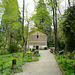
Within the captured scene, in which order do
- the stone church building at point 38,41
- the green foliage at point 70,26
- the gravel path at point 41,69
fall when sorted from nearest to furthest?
the green foliage at point 70,26 → the gravel path at point 41,69 → the stone church building at point 38,41

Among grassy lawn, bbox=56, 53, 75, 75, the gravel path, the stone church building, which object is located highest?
the stone church building

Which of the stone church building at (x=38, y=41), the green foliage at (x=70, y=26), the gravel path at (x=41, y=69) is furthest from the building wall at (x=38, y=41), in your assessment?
the green foliage at (x=70, y=26)

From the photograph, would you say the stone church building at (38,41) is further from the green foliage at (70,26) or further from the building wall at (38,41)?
the green foliage at (70,26)

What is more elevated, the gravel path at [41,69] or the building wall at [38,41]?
Result: the building wall at [38,41]

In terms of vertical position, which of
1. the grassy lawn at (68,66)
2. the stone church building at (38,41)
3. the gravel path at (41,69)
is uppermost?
the stone church building at (38,41)

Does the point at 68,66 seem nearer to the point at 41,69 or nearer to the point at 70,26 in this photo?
the point at 41,69

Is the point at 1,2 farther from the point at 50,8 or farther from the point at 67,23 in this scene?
the point at 67,23

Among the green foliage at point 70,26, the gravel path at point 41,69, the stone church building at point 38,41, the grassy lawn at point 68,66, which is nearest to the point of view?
the grassy lawn at point 68,66

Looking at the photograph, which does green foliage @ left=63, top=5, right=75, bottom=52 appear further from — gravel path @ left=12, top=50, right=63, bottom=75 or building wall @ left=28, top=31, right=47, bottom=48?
building wall @ left=28, top=31, right=47, bottom=48

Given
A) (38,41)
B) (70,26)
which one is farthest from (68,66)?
(38,41)

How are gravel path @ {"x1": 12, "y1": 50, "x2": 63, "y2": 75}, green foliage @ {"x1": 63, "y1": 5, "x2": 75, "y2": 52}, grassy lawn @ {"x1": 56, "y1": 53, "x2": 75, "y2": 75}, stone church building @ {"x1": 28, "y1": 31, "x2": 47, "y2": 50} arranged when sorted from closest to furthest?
grassy lawn @ {"x1": 56, "y1": 53, "x2": 75, "y2": 75}
green foliage @ {"x1": 63, "y1": 5, "x2": 75, "y2": 52}
gravel path @ {"x1": 12, "y1": 50, "x2": 63, "y2": 75}
stone church building @ {"x1": 28, "y1": 31, "x2": 47, "y2": 50}

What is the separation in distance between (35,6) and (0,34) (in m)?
8.72

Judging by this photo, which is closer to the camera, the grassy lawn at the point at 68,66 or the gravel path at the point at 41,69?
the grassy lawn at the point at 68,66

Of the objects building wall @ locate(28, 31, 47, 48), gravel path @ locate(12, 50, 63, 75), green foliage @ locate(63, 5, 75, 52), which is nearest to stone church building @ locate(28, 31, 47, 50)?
building wall @ locate(28, 31, 47, 48)
